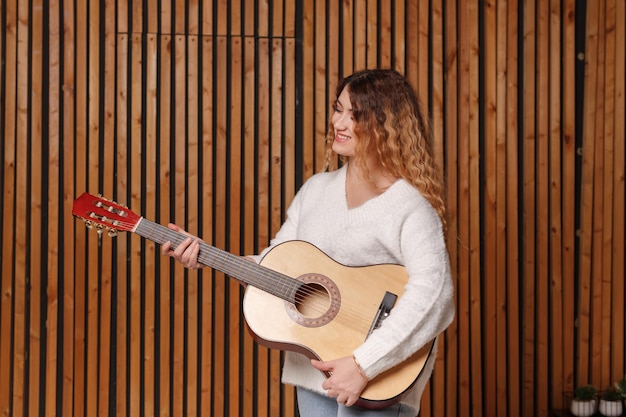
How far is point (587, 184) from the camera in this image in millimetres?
4152

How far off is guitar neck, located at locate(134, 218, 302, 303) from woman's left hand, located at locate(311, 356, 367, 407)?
0.30 m

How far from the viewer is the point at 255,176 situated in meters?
4.05

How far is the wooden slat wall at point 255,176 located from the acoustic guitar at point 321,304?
1.70 m

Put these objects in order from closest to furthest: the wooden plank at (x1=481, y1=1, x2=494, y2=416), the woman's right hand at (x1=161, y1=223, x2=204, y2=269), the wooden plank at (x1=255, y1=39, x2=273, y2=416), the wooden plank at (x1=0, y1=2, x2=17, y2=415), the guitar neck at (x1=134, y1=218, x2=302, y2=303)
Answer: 1. the guitar neck at (x1=134, y1=218, x2=302, y2=303)
2. the woman's right hand at (x1=161, y1=223, x2=204, y2=269)
3. the wooden plank at (x1=0, y1=2, x2=17, y2=415)
4. the wooden plank at (x1=255, y1=39, x2=273, y2=416)
5. the wooden plank at (x1=481, y1=1, x2=494, y2=416)

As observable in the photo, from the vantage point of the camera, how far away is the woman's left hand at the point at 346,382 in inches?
81.5

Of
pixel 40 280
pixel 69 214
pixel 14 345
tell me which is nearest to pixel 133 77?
pixel 69 214

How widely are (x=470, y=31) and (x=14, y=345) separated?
3.17 meters

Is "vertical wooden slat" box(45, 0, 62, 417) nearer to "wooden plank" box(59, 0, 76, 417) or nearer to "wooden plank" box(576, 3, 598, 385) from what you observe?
"wooden plank" box(59, 0, 76, 417)

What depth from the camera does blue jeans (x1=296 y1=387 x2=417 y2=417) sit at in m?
2.18

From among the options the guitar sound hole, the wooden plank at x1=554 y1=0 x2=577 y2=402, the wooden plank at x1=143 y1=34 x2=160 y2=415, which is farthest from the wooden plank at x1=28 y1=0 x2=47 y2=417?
the wooden plank at x1=554 y1=0 x2=577 y2=402

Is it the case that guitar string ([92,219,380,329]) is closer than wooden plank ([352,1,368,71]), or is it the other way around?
guitar string ([92,219,380,329])

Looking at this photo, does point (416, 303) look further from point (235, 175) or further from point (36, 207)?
point (36, 207)

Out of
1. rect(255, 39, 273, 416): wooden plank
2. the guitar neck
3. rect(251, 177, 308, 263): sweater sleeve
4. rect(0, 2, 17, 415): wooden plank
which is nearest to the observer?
the guitar neck

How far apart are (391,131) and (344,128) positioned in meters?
0.16
